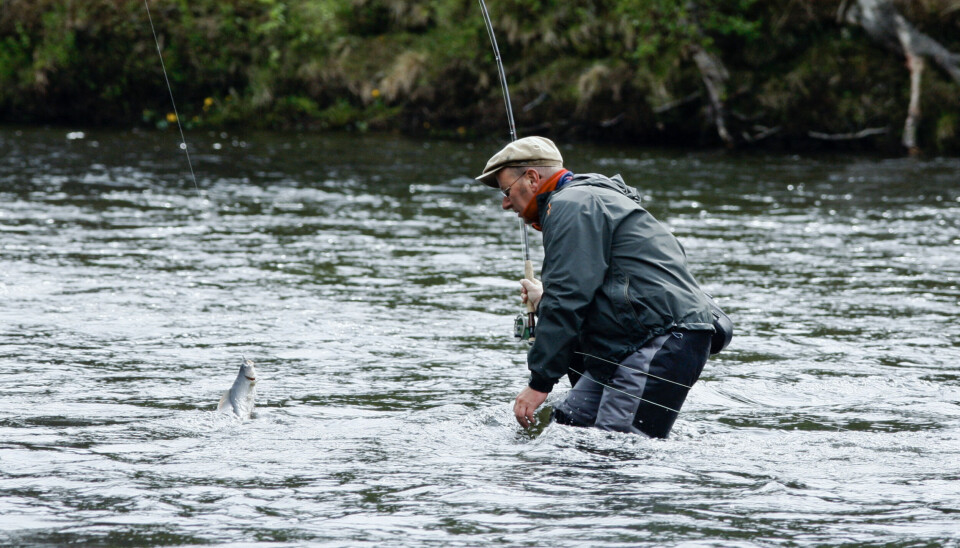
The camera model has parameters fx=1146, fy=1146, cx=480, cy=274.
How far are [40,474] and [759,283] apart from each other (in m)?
6.38

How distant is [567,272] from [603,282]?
0.19 m

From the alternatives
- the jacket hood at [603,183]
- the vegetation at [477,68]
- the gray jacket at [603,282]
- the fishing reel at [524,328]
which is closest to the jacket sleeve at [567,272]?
the gray jacket at [603,282]

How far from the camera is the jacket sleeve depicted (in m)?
4.46

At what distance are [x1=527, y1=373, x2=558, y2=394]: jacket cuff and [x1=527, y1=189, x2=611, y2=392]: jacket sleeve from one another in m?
0.02

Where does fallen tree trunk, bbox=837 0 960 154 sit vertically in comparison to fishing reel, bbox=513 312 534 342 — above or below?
above

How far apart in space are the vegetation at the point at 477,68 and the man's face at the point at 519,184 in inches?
643

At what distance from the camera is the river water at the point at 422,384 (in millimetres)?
4133

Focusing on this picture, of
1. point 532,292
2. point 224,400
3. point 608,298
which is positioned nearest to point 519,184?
point 532,292

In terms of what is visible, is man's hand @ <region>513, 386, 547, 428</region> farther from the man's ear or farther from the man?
the man's ear

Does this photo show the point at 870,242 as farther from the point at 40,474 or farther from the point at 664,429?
the point at 40,474

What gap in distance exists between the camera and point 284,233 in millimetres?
11992

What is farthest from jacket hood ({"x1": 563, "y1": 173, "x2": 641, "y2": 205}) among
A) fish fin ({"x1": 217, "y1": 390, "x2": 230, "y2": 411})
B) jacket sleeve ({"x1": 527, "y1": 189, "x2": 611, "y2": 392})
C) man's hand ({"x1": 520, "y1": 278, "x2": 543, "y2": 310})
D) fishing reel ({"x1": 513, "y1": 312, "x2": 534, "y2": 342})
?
fish fin ({"x1": 217, "y1": 390, "x2": 230, "y2": 411})

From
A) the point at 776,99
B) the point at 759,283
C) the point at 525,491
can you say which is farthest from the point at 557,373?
the point at 776,99

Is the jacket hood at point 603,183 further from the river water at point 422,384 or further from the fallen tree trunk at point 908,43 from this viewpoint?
the fallen tree trunk at point 908,43
